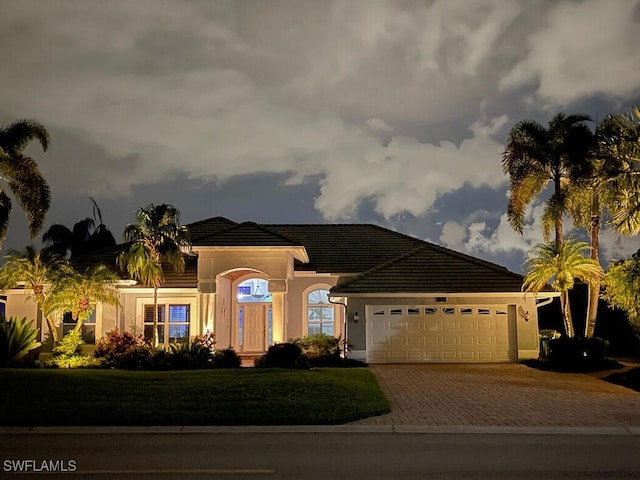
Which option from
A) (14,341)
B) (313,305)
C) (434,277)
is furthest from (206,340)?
(434,277)

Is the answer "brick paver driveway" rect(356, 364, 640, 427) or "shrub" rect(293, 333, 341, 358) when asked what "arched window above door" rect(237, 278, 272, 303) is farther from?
"brick paver driveway" rect(356, 364, 640, 427)

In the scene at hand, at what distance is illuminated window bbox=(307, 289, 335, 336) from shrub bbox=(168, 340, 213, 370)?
5.71 metres

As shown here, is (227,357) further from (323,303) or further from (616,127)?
(616,127)

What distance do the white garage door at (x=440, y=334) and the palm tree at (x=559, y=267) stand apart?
1483 mm

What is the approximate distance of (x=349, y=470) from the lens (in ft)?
26.0

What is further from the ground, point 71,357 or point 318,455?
point 71,357

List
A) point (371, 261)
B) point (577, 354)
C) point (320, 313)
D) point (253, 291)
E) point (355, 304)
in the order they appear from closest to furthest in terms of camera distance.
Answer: point (577, 354) → point (355, 304) → point (320, 313) → point (253, 291) → point (371, 261)

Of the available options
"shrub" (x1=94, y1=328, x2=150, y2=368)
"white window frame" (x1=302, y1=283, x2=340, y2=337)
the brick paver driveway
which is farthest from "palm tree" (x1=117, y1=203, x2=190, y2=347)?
the brick paver driveway

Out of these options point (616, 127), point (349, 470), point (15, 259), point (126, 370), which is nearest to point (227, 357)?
point (126, 370)

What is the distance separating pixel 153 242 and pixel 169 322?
398 centimetres

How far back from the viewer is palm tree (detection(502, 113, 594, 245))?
22531 millimetres

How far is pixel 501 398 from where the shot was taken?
1411cm

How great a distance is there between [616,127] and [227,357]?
13.6 metres

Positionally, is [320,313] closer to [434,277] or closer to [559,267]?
[434,277]
